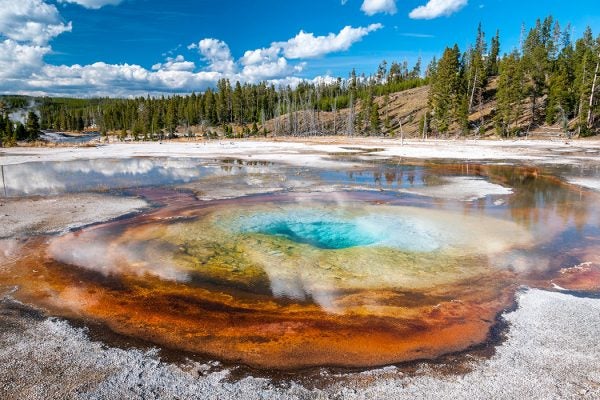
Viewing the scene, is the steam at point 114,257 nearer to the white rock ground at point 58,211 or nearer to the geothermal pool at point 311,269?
the geothermal pool at point 311,269

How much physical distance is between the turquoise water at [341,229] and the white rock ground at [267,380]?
434 centimetres

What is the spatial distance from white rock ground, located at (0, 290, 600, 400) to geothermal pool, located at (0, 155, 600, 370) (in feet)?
1.33

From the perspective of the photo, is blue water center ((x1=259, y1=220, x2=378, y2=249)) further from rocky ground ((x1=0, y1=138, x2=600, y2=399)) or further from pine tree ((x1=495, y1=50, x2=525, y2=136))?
pine tree ((x1=495, y1=50, x2=525, y2=136))

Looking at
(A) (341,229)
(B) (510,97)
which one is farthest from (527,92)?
(A) (341,229)

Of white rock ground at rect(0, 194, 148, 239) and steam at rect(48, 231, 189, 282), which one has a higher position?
white rock ground at rect(0, 194, 148, 239)

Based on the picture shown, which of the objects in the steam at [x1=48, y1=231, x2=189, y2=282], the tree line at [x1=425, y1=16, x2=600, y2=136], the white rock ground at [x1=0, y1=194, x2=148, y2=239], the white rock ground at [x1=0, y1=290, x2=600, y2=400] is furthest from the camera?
the tree line at [x1=425, y1=16, x2=600, y2=136]

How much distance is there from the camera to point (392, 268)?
808 centimetres

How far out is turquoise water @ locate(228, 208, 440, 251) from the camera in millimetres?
9797

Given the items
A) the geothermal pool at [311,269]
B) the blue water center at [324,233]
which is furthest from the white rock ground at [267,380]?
the blue water center at [324,233]

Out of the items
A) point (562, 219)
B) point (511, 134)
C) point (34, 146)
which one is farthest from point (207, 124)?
point (562, 219)

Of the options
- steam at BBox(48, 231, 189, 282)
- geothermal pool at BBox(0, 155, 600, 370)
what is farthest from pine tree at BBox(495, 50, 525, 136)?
steam at BBox(48, 231, 189, 282)

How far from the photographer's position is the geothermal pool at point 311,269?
5602 mm

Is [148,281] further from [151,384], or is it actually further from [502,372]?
[502,372]

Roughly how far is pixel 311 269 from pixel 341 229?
3160mm
